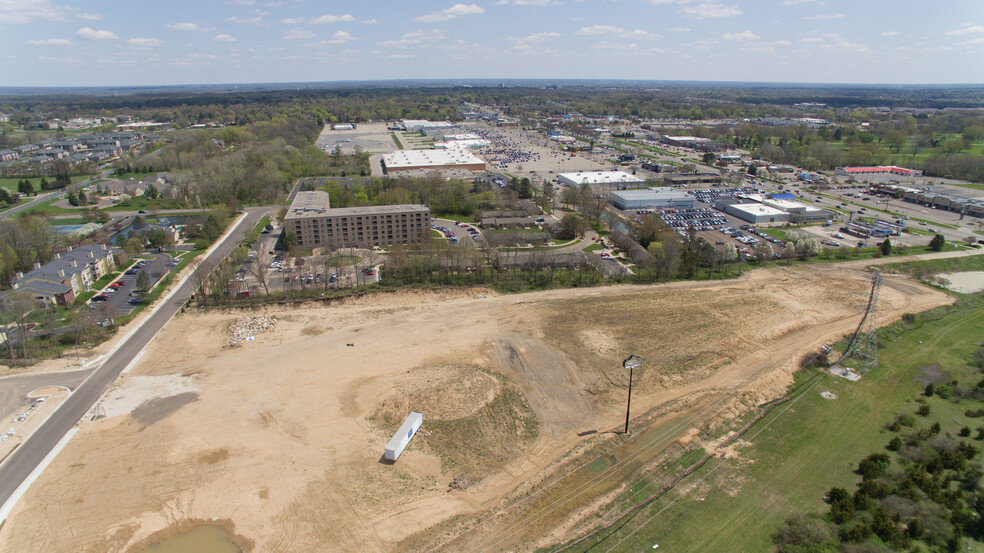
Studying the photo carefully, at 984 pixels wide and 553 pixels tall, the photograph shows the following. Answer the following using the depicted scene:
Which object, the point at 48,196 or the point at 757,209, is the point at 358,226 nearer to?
the point at 757,209

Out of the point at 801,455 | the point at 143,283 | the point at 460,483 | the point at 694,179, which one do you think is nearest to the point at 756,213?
the point at 694,179

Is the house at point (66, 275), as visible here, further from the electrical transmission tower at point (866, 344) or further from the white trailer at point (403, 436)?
the electrical transmission tower at point (866, 344)

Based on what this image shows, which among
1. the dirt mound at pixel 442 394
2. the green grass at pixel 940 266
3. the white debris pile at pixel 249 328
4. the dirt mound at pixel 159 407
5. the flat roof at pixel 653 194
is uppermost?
the flat roof at pixel 653 194

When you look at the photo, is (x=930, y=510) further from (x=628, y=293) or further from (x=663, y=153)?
(x=663, y=153)

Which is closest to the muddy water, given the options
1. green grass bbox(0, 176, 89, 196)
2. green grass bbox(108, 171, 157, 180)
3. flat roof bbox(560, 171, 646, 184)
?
flat roof bbox(560, 171, 646, 184)

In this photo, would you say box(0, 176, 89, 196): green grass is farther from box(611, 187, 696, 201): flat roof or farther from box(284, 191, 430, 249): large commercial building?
box(611, 187, 696, 201): flat roof

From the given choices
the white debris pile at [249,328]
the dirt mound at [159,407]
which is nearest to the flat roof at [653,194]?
the white debris pile at [249,328]
